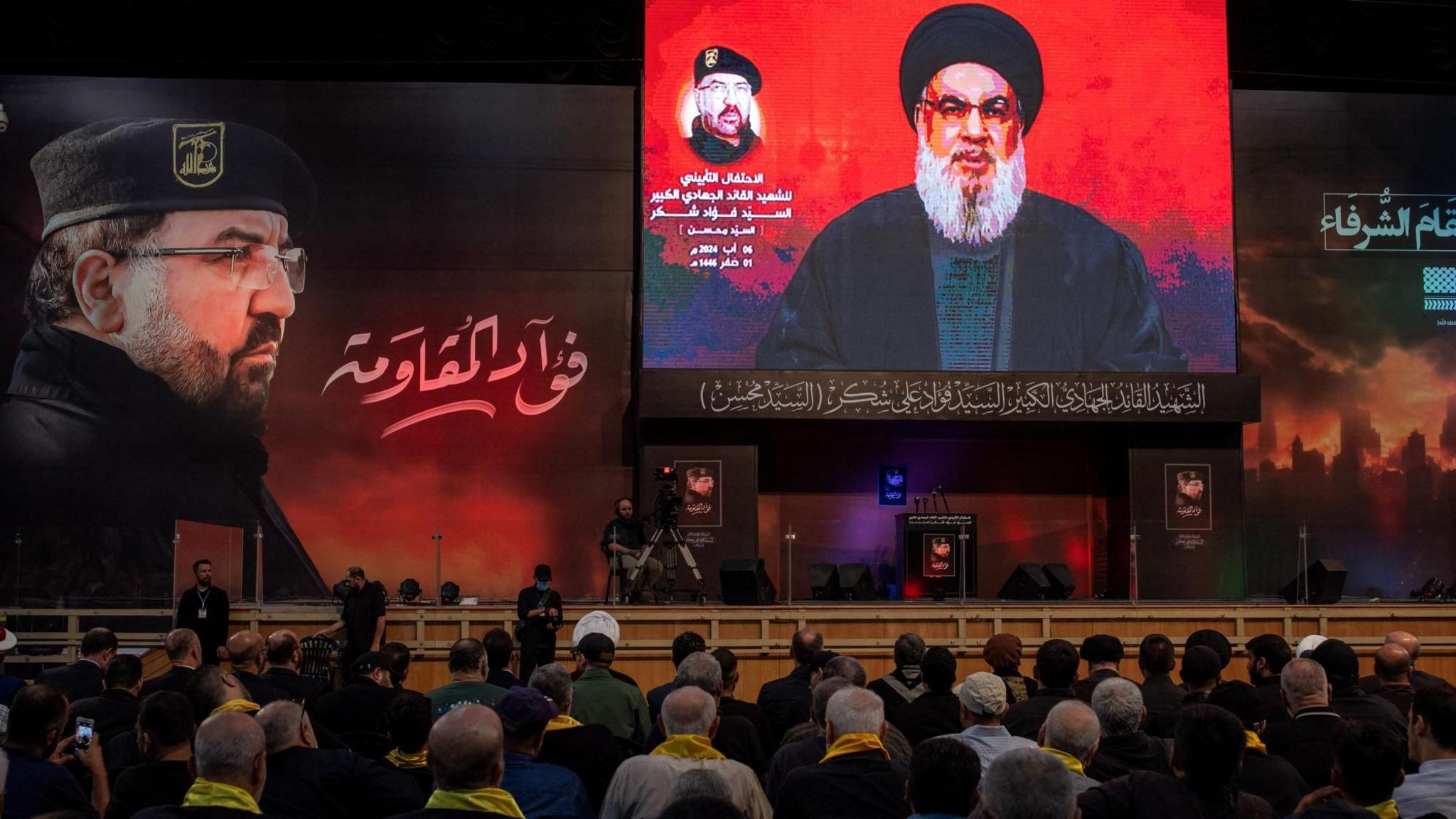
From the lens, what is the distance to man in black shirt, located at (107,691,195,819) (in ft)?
12.7

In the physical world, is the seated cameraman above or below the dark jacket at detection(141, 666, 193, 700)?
above

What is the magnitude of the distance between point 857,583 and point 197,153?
8173 millimetres

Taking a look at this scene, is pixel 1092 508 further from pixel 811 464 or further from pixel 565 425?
pixel 565 425

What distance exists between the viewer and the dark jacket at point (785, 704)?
19.5 feet

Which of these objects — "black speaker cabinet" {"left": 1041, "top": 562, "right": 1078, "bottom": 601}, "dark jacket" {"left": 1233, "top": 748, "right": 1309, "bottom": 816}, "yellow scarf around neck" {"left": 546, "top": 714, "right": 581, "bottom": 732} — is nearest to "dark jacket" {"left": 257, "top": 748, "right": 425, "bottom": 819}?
"yellow scarf around neck" {"left": 546, "top": 714, "right": 581, "bottom": 732}

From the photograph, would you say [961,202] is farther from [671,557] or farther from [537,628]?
[537,628]

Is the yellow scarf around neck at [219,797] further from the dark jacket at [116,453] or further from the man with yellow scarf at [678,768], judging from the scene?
the dark jacket at [116,453]

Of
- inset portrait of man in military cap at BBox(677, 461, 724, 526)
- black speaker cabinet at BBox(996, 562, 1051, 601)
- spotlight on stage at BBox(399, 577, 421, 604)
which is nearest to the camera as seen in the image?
spotlight on stage at BBox(399, 577, 421, 604)

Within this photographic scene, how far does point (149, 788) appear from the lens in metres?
3.91

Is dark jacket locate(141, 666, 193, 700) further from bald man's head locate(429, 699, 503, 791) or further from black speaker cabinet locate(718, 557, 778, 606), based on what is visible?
black speaker cabinet locate(718, 557, 778, 606)

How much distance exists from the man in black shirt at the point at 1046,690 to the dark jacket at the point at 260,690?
114 inches

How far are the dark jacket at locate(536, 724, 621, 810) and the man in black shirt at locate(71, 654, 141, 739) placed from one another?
4.93 ft

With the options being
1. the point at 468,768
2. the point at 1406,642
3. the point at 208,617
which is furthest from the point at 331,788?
the point at 208,617

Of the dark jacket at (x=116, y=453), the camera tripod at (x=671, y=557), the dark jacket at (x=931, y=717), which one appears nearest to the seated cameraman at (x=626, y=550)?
the camera tripod at (x=671, y=557)
